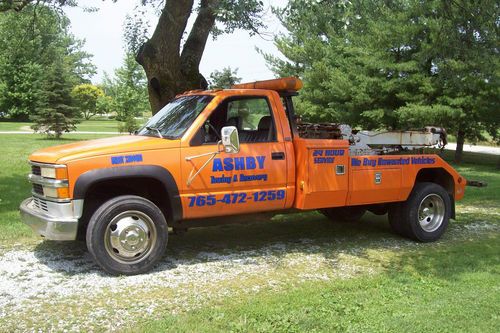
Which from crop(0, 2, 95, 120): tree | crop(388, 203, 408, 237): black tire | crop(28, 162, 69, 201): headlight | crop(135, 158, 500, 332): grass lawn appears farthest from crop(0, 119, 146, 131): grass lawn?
crop(135, 158, 500, 332): grass lawn

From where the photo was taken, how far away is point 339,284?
17.6ft

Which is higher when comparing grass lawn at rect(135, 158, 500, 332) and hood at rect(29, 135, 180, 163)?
hood at rect(29, 135, 180, 163)

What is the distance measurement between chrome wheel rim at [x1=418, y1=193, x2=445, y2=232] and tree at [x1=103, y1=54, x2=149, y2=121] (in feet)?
131

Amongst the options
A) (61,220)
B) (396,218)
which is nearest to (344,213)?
(396,218)

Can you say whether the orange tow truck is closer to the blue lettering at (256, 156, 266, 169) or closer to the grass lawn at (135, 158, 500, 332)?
the blue lettering at (256, 156, 266, 169)

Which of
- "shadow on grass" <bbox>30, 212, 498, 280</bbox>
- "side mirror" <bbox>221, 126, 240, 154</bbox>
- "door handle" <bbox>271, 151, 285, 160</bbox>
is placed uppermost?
"side mirror" <bbox>221, 126, 240, 154</bbox>

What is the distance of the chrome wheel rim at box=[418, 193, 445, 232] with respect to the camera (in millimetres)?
7602

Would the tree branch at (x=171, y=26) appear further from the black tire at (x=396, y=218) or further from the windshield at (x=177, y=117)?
the black tire at (x=396, y=218)

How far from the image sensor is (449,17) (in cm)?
820

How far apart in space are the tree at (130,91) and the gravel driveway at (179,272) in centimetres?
3979

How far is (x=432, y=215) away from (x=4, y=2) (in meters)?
8.79

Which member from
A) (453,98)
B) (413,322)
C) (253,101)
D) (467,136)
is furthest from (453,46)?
(467,136)

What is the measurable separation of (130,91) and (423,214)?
A: 4329 centimetres

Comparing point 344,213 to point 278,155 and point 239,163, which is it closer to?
point 278,155
